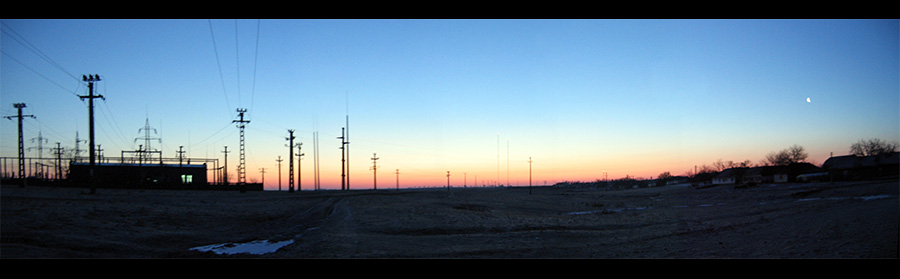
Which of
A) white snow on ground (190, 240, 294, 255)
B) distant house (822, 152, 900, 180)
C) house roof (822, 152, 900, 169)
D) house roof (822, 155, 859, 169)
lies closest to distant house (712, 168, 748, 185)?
house roof (822, 152, 900, 169)

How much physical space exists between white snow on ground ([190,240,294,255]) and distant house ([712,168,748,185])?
94.5 metres

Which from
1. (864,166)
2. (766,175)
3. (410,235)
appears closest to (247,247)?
(410,235)

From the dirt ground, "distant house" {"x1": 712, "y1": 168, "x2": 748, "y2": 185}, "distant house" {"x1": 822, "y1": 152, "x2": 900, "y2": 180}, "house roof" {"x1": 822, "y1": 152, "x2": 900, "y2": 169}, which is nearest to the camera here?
the dirt ground

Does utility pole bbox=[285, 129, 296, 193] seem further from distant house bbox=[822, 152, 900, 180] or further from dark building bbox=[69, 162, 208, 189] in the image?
distant house bbox=[822, 152, 900, 180]

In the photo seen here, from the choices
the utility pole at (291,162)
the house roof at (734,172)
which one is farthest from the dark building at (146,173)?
the house roof at (734,172)

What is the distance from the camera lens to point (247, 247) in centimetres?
1430

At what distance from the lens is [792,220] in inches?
795

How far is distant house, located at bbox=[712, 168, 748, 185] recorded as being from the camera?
294 feet

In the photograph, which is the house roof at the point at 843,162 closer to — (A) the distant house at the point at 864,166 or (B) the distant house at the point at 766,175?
(A) the distant house at the point at 864,166

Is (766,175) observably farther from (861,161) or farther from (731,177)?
(861,161)

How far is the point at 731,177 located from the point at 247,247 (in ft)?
336

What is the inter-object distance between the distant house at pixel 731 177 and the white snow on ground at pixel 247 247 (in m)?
94.5

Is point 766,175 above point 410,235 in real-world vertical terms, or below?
below
